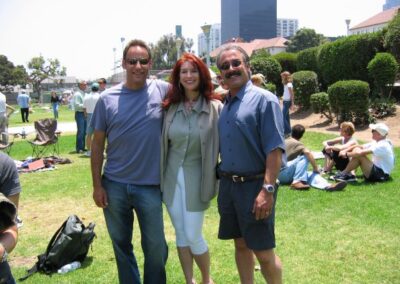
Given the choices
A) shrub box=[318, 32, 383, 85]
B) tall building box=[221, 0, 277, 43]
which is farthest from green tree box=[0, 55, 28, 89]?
shrub box=[318, 32, 383, 85]

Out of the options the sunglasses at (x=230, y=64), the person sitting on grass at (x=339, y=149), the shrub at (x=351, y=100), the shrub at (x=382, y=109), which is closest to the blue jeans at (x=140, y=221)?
the sunglasses at (x=230, y=64)

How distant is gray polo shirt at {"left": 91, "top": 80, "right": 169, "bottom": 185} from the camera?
314 centimetres

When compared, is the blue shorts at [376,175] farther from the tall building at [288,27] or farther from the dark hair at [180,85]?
the tall building at [288,27]

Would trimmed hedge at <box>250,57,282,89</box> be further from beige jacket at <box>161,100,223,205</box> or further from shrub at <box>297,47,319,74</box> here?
beige jacket at <box>161,100,223,205</box>

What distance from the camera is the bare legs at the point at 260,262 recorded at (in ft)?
10.1

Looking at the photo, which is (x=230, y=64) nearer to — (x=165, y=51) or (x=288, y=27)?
(x=165, y=51)

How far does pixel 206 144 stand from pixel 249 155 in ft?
1.22

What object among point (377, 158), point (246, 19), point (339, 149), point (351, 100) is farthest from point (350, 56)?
point (246, 19)

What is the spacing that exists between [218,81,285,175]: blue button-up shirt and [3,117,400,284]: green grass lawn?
139 centimetres

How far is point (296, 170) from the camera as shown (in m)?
7.13

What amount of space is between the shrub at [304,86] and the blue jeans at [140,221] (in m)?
14.8

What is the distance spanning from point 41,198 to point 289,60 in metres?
18.3

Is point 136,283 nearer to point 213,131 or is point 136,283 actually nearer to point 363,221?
point 213,131

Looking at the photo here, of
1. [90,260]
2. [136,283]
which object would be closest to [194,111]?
[136,283]
